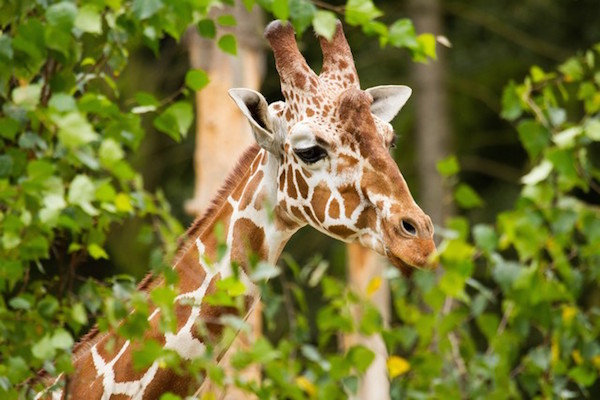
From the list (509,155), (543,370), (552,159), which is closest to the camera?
(552,159)

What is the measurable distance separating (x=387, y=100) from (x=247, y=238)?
0.80 metres

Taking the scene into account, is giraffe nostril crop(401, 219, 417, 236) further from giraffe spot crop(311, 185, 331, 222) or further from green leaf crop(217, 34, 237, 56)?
green leaf crop(217, 34, 237, 56)

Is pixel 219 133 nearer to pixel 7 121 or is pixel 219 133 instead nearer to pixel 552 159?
pixel 552 159

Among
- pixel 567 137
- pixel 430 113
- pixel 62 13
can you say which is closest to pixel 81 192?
pixel 62 13

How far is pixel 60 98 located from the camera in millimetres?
3592

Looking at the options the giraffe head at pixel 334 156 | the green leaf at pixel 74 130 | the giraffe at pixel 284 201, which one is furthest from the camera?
the giraffe at pixel 284 201

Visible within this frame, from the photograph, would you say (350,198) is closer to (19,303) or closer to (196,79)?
(196,79)

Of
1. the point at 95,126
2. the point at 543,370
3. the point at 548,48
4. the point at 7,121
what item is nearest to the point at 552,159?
the point at 543,370

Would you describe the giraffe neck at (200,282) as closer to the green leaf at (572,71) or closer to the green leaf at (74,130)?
the green leaf at (74,130)

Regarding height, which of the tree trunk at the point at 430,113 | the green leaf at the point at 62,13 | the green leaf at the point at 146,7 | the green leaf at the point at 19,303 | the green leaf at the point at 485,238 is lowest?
the tree trunk at the point at 430,113

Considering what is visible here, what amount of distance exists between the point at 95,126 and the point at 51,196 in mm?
651

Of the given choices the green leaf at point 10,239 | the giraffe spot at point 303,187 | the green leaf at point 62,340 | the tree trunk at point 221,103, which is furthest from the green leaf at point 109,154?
the tree trunk at point 221,103

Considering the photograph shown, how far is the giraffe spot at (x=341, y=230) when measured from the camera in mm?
4246

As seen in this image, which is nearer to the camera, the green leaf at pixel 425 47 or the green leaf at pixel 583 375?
the green leaf at pixel 425 47
